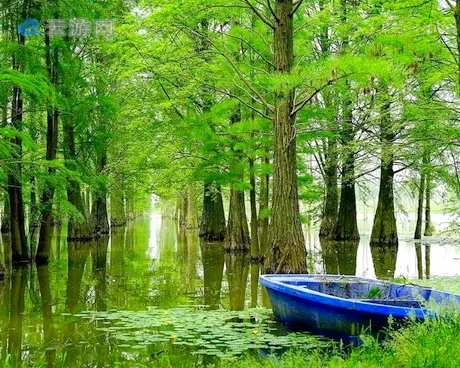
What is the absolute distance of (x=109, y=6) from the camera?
19.1 m

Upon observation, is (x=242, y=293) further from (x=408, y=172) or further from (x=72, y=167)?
(x=408, y=172)

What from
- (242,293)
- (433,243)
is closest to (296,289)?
(242,293)

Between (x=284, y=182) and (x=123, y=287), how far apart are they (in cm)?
407

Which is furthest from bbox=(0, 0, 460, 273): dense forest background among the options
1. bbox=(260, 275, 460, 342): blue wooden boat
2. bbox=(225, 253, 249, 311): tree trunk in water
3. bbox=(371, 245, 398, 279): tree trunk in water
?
bbox=(260, 275, 460, 342): blue wooden boat

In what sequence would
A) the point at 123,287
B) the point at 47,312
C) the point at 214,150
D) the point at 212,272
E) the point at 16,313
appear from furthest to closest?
the point at 214,150 < the point at 212,272 < the point at 123,287 < the point at 47,312 < the point at 16,313

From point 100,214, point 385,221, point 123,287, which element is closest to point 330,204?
point 385,221

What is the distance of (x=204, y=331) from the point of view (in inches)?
304

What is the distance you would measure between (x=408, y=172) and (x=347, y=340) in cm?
1782

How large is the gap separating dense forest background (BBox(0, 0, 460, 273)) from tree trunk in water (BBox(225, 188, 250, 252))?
47 millimetres

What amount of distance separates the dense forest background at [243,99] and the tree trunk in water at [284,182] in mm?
26

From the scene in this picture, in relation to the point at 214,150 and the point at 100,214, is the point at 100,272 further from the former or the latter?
the point at 100,214

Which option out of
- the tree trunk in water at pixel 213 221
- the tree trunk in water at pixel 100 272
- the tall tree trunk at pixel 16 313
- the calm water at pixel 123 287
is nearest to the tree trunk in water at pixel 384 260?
the calm water at pixel 123 287

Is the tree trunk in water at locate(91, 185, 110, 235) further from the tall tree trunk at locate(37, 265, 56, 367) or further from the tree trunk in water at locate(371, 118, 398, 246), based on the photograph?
the tall tree trunk at locate(37, 265, 56, 367)

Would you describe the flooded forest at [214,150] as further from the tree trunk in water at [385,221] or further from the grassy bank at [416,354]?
the grassy bank at [416,354]
